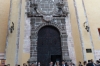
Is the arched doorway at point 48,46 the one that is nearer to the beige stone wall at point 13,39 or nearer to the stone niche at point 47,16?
the stone niche at point 47,16

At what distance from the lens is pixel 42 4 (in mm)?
10773

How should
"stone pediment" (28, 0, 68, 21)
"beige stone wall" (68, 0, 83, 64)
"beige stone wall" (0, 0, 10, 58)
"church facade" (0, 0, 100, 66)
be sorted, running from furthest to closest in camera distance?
"beige stone wall" (0, 0, 10, 58) → "stone pediment" (28, 0, 68, 21) → "beige stone wall" (68, 0, 83, 64) → "church facade" (0, 0, 100, 66)

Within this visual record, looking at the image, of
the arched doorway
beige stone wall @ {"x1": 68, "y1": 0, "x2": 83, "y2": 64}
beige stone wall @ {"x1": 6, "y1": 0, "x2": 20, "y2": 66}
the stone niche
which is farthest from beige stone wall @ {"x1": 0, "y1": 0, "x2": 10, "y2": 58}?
beige stone wall @ {"x1": 68, "y1": 0, "x2": 83, "y2": 64}

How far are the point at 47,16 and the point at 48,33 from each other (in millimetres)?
1197

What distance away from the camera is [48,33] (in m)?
10.1

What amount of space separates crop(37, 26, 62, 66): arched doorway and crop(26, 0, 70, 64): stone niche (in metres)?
0.29

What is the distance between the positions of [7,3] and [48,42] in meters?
4.90

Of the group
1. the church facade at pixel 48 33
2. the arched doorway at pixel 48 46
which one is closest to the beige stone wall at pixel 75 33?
the church facade at pixel 48 33

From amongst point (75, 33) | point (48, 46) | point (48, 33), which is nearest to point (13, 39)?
point (48, 46)

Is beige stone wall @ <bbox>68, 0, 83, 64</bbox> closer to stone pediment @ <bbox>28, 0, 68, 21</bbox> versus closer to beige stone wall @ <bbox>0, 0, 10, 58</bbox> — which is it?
stone pediment @ <bbox>28, 0, 68, 21</bbox>

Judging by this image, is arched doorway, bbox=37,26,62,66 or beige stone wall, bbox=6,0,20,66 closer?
beige stone wall, bbox=6,0,20,66

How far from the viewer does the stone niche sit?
32.2 feet

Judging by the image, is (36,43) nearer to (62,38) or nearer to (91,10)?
(62,38)

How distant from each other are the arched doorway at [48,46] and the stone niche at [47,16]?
11.2 inches
